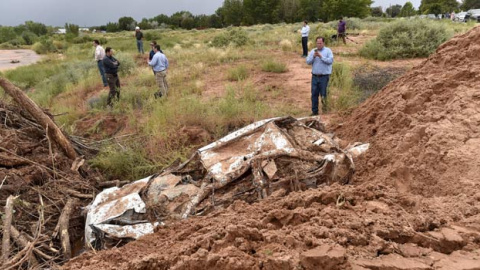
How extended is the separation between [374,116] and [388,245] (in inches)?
139

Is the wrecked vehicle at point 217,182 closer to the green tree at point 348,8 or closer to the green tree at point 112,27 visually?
the green tree at point 348,8

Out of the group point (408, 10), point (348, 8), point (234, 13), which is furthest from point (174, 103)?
point (408, 10)

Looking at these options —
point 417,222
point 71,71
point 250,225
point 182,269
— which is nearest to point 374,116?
point 417,222

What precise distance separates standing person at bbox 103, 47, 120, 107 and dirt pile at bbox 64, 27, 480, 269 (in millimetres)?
7106

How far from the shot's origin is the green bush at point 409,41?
41.6ft

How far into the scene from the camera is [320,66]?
22.9 ft

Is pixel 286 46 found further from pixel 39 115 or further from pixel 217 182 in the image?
pixel 217 182

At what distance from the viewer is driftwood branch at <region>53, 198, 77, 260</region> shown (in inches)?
153

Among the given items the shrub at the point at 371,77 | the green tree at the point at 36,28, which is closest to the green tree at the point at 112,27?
the green tree at the point at 36,28

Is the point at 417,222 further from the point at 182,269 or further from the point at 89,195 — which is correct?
the point at 89,195

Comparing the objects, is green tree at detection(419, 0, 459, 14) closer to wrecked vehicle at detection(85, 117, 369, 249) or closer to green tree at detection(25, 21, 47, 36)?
wrecked vehicle at detection(85, 117, 369, 249)

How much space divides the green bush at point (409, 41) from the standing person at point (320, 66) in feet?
23.5

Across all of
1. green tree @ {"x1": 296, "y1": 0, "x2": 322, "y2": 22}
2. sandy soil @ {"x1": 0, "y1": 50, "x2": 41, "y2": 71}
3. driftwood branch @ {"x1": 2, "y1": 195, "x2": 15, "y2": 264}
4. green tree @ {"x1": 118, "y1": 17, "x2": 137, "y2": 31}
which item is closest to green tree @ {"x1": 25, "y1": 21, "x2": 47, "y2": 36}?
green tree @ {"x1": 118, "y1": 17, "x2": 137, "y2": 31}

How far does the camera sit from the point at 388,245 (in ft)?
6.76
